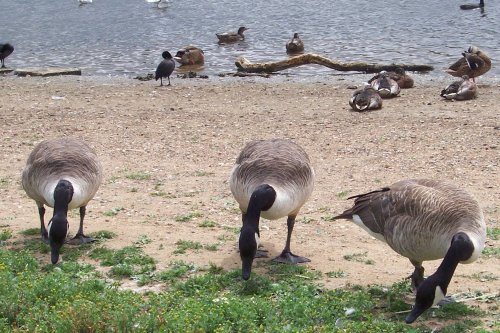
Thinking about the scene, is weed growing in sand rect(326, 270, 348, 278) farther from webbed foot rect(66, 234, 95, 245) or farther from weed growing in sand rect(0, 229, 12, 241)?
weed growing in sand rect(0, 229, 12, 241)

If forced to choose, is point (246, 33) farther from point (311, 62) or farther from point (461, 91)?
point (461, 91)

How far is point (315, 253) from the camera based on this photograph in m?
8.34

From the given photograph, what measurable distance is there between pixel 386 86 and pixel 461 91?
182 cm

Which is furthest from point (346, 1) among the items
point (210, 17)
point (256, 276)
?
point (256, 276)

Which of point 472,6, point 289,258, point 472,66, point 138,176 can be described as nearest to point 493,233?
point 289,258

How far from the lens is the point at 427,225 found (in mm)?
6449

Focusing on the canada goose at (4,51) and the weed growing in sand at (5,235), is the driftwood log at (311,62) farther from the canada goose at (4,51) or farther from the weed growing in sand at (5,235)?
the weed growing in sand at (5,235)

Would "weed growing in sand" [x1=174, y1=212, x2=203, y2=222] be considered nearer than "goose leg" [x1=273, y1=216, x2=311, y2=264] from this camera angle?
No

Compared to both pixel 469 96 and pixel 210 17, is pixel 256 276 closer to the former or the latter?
pixel 469 96

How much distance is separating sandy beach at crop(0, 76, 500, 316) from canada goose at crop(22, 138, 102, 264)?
2.22 feet

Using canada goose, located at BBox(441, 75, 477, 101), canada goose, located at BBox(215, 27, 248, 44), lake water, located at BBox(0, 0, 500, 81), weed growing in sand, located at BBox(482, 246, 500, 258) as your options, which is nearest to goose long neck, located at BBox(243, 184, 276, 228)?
Answer: weed growing in sand, located at BBox(482, 246, 500, 258)

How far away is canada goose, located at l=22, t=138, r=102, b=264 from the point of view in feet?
24.7

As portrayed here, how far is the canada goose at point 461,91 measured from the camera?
685 inches

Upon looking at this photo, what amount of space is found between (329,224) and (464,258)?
357 centimetres
